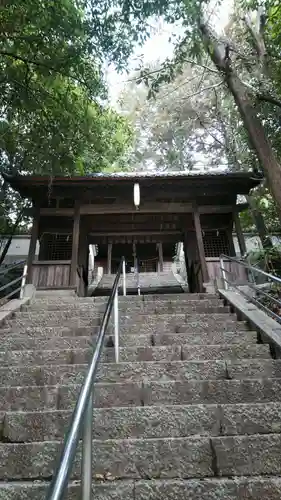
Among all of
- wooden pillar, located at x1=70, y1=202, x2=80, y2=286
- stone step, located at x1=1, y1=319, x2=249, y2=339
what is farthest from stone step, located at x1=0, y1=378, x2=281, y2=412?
wooden pillar, located at x1=70, y1=202, x2=80, y2=286

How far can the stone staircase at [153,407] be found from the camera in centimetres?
198

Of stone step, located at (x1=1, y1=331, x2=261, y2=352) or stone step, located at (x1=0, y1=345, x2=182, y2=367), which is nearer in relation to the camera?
stone step, located at (x1=0, y1=345, x2=182, y2=367)

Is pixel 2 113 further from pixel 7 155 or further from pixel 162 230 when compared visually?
pixel 162 230

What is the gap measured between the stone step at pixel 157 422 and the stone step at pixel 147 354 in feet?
3.76

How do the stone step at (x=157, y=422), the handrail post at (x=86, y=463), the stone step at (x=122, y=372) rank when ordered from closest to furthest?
the handrail post at (x=86, y=463) → the stone step at (x=157, y=422) → the stone step at (x=122, y=372)

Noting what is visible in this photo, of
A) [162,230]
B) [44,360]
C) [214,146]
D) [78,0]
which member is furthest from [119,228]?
[214,146]

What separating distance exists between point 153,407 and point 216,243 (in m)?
7.74

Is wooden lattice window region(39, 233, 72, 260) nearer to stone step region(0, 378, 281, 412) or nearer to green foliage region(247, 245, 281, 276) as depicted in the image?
green foliage region(247, 245, 281, 276)

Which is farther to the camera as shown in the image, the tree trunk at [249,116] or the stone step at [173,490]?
the tree trunk at [249,116]

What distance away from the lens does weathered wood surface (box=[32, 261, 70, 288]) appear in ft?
26.1

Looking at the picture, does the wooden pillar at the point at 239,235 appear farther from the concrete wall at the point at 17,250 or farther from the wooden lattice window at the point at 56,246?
the concrete wall at the point at 17,250

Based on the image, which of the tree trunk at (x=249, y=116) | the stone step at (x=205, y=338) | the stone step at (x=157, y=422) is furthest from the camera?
the tree trunk at (x=249, y=116)

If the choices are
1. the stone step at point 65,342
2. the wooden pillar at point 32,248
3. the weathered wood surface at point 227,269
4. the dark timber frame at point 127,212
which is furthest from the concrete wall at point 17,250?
the stone step at point 65,342

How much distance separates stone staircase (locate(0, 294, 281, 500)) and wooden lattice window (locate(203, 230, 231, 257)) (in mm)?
4808
